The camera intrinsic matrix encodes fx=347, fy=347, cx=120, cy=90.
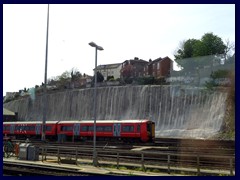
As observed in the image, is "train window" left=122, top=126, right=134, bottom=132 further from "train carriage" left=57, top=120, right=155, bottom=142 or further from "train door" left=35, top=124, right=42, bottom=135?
"train door" left=35, top=124, right=42, bottom=135

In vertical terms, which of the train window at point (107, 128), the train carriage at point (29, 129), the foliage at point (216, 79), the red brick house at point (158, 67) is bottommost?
the train carriage at point (29, 129)

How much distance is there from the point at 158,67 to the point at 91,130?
59.8m

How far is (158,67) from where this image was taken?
316 feet

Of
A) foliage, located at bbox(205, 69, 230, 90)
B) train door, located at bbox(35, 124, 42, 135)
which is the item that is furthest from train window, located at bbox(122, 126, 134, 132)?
foliage, located at bbox(205, 69, 230, 90)

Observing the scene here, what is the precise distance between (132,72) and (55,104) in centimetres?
2928

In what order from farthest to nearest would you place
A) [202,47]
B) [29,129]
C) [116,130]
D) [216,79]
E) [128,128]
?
[202,47]
[216,79]
[29,129]
[116,130]
[128,128]

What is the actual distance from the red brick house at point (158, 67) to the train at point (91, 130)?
167 feet

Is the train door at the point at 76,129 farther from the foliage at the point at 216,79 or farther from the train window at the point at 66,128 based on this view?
the foliage at the point at 216,79

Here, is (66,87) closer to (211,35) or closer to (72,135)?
(211,35)

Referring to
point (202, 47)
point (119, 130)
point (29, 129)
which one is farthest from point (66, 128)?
point (202, 47)

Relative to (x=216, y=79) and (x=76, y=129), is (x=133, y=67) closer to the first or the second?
(x=216, y=79)

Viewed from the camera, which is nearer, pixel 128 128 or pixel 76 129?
pixel 128 128

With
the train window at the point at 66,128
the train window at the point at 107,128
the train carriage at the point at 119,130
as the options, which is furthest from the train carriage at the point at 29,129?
the train window at the point at 107,128

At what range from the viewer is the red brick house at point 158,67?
94562mm
